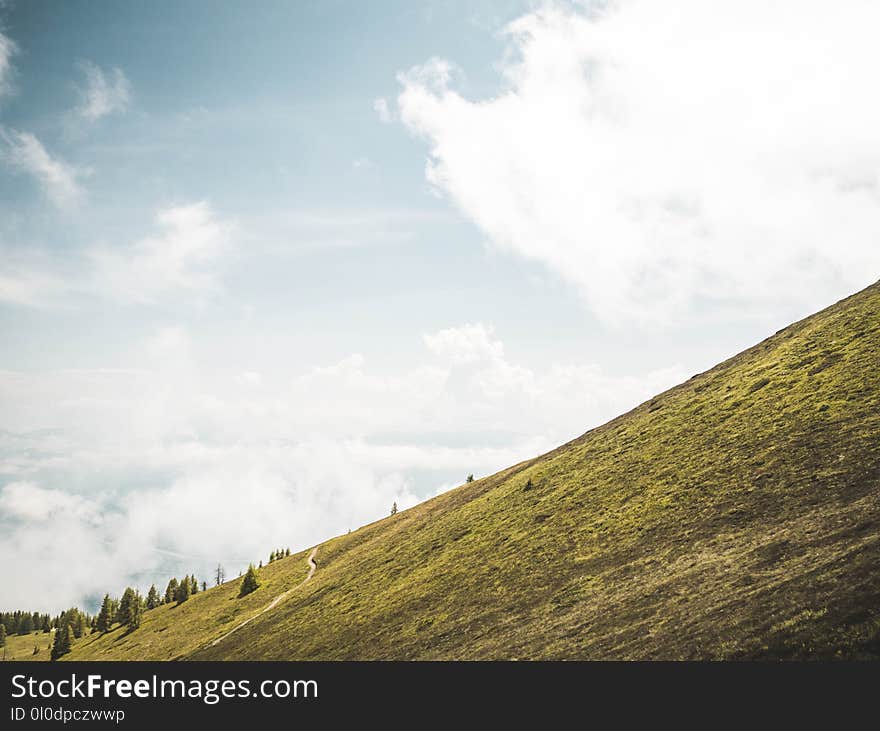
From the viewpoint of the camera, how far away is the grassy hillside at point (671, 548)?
2517 centimetres

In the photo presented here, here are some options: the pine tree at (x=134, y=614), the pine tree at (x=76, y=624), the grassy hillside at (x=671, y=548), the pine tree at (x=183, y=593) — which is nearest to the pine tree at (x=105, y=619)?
the pine tree at (x=76, y=624)

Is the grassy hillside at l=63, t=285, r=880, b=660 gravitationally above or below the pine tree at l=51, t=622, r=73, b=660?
above

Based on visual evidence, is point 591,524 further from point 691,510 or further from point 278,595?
point 278,595

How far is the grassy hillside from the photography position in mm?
25172

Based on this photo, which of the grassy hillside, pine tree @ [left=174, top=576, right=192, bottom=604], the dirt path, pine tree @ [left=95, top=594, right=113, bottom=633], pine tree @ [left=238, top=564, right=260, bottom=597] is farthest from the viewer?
pine tree @ [left=95, top=594, right=113, bottom=633]

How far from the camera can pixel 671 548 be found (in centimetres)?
3947

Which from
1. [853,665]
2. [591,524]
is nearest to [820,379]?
[591,524]

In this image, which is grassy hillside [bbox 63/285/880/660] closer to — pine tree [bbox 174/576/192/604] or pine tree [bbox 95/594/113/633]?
pine tree [bbox 174/576/192/604]

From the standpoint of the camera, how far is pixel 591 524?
52.6 meters

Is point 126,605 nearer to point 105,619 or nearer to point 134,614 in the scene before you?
point 134,614

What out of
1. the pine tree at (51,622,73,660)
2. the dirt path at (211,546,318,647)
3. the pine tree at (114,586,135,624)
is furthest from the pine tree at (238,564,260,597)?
the pine tree at (51,622,73,660)

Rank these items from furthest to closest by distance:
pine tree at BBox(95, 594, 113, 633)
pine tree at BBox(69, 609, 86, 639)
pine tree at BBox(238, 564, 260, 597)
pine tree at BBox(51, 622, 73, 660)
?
pine tree at BBox(69, 609, 86, 639)
pine tree at BBox(95, 594, 113, 633)
pine tree at BBox(51, 622, 73, 660)
pine tree at BBox(238, 564, 260, 597)

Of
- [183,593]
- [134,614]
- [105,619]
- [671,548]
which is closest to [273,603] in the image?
[134,614]

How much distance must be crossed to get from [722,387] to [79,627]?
199 metres
